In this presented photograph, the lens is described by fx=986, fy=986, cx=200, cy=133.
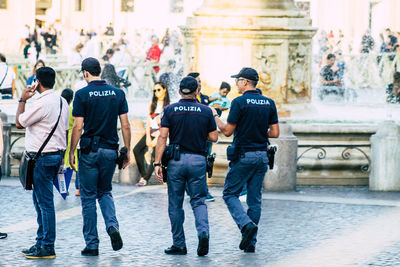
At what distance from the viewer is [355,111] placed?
20516 mm

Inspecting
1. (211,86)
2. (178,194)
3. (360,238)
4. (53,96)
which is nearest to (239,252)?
(178,194)

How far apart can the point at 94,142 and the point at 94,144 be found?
2 cm

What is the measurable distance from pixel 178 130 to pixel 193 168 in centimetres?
36

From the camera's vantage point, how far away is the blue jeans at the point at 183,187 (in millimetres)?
8656

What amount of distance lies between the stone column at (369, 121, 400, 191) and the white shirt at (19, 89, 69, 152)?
6.06m

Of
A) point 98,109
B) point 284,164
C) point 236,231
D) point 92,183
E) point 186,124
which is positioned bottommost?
point 236,231

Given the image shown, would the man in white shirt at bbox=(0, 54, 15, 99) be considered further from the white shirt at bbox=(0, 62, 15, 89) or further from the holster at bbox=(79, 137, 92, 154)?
the holster at bbox=(79, 137, 92, 154)

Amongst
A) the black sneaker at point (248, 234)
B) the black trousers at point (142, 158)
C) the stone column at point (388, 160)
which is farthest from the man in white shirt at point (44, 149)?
the stone column at point (388, 160)

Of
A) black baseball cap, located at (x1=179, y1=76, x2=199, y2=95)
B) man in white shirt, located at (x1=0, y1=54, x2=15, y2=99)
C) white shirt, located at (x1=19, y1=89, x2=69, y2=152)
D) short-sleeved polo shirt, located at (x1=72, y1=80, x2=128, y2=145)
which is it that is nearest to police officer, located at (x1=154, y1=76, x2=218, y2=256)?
black baseball cap, located at (x1=179, y1=76, x2=199, y2=95)

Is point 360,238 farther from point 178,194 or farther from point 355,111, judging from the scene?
point 355,111

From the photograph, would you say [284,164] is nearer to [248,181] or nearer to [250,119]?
[248,181]

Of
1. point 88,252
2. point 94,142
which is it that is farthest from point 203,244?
point 94,142

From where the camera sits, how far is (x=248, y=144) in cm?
898

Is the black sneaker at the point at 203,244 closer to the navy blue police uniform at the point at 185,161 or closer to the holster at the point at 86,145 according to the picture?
the navy blue police uniform at the point at 185,161
